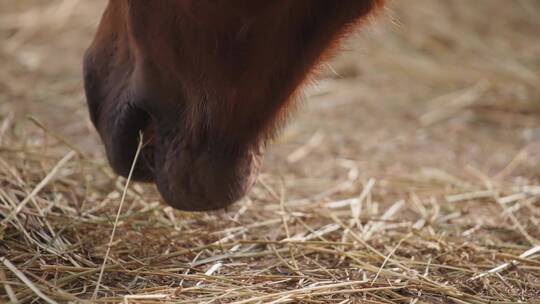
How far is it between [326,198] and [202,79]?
2.85 ft

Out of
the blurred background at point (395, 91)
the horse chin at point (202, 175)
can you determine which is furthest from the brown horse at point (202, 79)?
the blurred background at point (395, 91)

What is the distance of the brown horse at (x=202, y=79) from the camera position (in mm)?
1571

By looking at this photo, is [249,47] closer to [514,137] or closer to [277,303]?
[277,303]

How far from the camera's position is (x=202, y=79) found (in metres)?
1.64

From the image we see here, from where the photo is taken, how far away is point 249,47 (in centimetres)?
157

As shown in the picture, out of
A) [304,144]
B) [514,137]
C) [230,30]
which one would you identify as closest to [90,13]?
[304,144]

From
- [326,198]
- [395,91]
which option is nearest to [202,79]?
[326,198]

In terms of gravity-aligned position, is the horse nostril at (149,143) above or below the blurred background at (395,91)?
above

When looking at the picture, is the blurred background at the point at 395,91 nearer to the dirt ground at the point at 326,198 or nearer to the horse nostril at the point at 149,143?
the dirt ground at the point at 326,198

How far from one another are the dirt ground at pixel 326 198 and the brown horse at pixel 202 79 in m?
0.15

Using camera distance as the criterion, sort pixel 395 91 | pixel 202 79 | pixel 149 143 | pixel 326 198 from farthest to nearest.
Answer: pixel 395 91 < pixel 326 198 < pixel 149 143 < pixel 202 79

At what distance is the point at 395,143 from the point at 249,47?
1647 mm

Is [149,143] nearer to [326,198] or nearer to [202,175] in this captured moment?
[202,175]

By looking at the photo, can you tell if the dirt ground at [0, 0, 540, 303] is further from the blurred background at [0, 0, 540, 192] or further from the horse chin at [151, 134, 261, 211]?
the horse chin at [151, 134, 261, 211]
